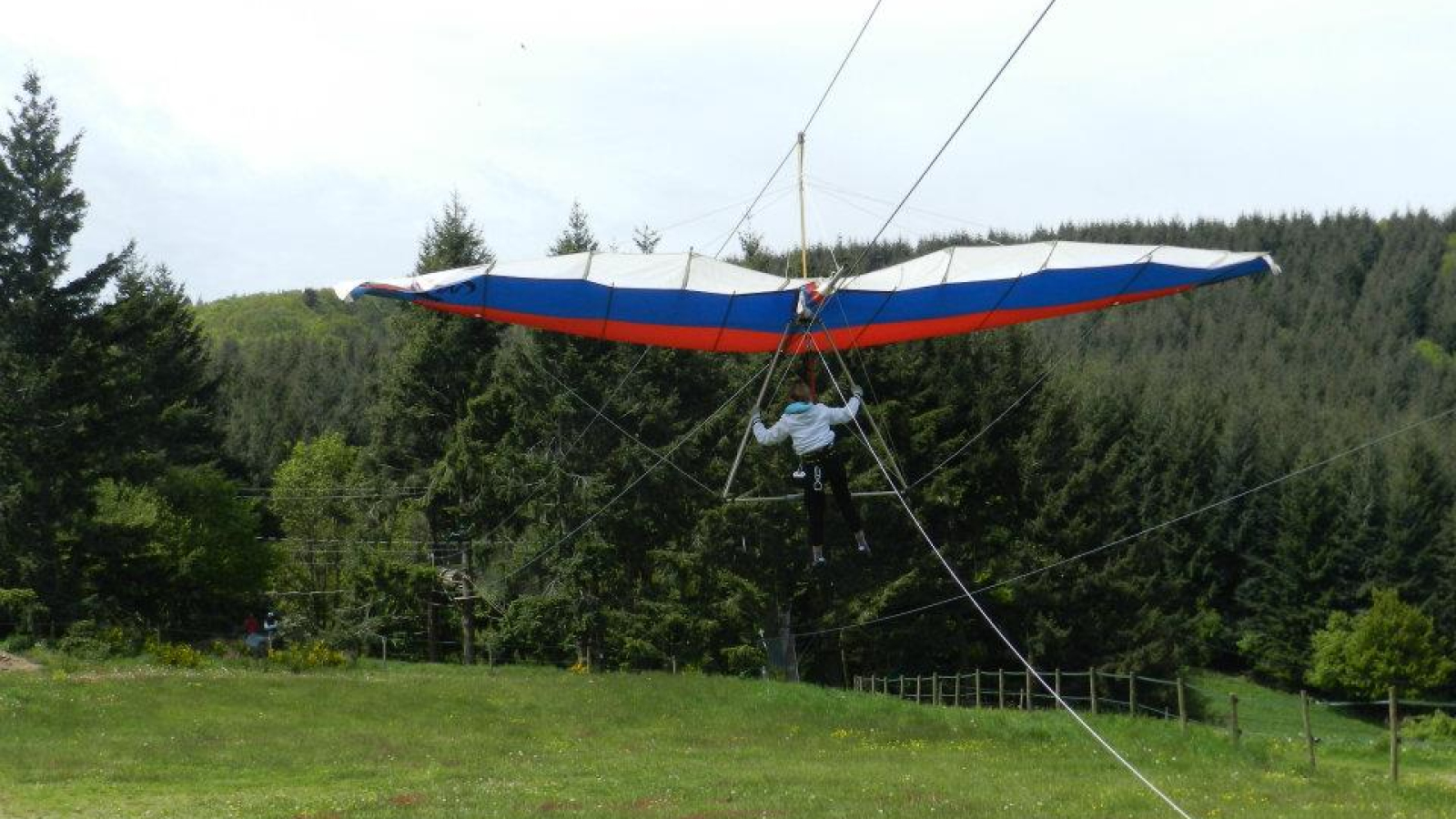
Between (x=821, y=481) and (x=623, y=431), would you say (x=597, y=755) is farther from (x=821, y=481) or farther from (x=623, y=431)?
(x=821, y=481)

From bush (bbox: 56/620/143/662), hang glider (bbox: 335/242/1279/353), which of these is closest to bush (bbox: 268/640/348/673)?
bush (bbox: 56/620/143/662)

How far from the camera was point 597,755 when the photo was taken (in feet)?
69.5

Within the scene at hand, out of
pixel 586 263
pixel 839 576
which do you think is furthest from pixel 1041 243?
pixel 839 576

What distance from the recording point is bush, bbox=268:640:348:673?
36250 mm

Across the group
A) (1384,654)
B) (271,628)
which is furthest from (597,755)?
(1384,654)

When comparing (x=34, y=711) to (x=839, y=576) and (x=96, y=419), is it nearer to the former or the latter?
(x=96, y=419)

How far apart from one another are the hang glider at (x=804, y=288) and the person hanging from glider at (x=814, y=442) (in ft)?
4.97

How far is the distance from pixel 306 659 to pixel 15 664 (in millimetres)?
6598

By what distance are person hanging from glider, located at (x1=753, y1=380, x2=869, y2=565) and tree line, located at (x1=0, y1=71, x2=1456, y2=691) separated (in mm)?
15601

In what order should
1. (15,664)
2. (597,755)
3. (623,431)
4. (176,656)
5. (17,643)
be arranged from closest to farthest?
(597,755) < (623,431) < (15,664) < (176,656) < (17,643)

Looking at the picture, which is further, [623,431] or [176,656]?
[176,656]

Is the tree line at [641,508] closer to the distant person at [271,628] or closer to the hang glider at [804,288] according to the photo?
the distant person at [271,628]

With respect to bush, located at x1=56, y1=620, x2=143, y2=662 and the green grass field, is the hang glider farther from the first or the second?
bush, located at x1=56, y1=620, x2=143, y2=662

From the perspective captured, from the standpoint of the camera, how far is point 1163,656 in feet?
133
